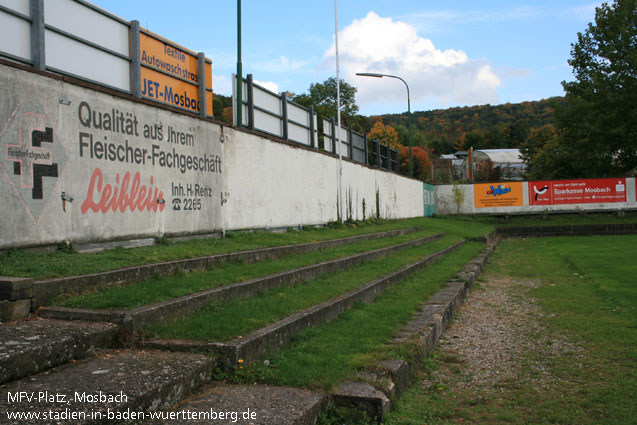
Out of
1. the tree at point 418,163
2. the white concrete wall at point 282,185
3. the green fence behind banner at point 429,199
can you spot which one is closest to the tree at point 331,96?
the tree at point 418,163

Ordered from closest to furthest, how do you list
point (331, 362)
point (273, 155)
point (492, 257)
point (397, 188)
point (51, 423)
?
point (51, 423) < point (331, 362) < point (273, 155) < point (492, 257) < point (397, 188)

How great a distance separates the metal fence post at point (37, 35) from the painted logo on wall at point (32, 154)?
3.05 ft

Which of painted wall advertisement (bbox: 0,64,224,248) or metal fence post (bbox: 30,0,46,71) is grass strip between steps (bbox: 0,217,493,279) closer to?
painted wall advertisement (bbox: 0,64,224,248)

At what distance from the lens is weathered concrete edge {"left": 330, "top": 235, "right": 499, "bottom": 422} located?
3.97 meters

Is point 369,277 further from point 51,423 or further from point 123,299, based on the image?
point 51,423

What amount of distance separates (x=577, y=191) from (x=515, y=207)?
4.26m

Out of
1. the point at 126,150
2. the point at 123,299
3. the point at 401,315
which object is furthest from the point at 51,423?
the point at 126,150

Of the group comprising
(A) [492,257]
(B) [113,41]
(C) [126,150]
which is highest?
(B) [113,41]

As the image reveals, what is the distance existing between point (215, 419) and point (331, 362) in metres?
1.51

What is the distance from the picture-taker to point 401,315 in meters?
6.93

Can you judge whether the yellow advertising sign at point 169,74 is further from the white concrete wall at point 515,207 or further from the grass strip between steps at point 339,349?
the white concrete wall at point 515,207

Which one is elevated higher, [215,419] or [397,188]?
[397,188]

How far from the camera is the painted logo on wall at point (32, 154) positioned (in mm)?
6590

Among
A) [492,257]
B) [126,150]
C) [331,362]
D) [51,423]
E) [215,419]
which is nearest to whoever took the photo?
[51,423]
